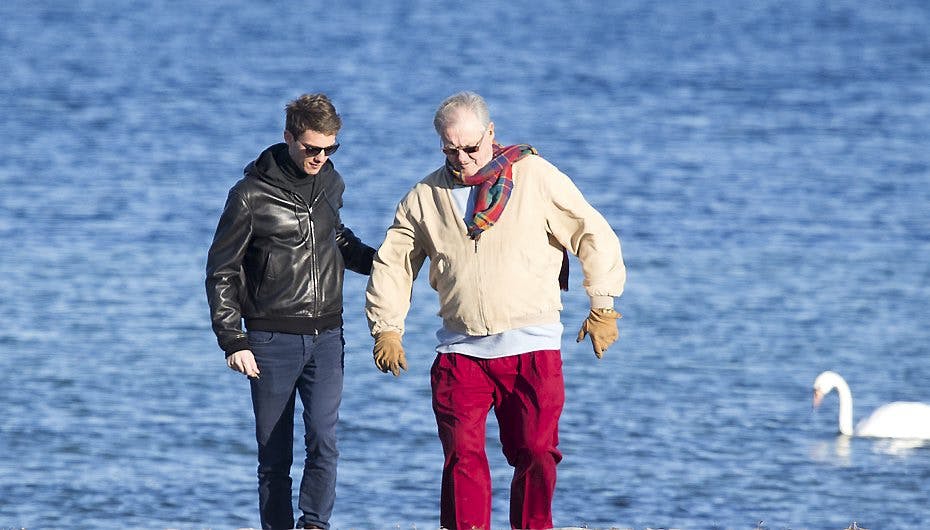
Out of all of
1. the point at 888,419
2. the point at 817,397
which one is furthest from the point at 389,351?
the point at 817,397

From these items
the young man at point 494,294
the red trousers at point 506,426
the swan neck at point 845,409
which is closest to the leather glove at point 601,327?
the young man at point 494,294

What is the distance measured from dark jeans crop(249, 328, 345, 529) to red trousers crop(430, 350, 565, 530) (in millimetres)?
462

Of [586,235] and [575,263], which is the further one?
[575,263]

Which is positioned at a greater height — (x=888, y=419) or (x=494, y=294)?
(x=494, y=294)

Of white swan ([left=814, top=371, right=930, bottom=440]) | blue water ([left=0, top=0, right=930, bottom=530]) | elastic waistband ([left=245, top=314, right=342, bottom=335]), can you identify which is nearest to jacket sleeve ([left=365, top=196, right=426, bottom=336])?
elastic waistband ([left=245, top=314, right=342, bottom=335])

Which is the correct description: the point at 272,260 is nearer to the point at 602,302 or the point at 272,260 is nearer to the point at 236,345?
the point at 236,345

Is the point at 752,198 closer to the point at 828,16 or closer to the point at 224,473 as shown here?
the point at 224,473

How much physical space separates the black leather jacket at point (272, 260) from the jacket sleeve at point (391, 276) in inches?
10.0

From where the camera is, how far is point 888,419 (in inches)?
524

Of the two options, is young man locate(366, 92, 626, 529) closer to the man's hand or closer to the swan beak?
the man's hand

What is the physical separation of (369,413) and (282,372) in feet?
23.0

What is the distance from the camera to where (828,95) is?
31.0 m

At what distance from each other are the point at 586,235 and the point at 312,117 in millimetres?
1101

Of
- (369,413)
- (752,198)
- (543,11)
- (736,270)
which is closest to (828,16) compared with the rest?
(543,11)
